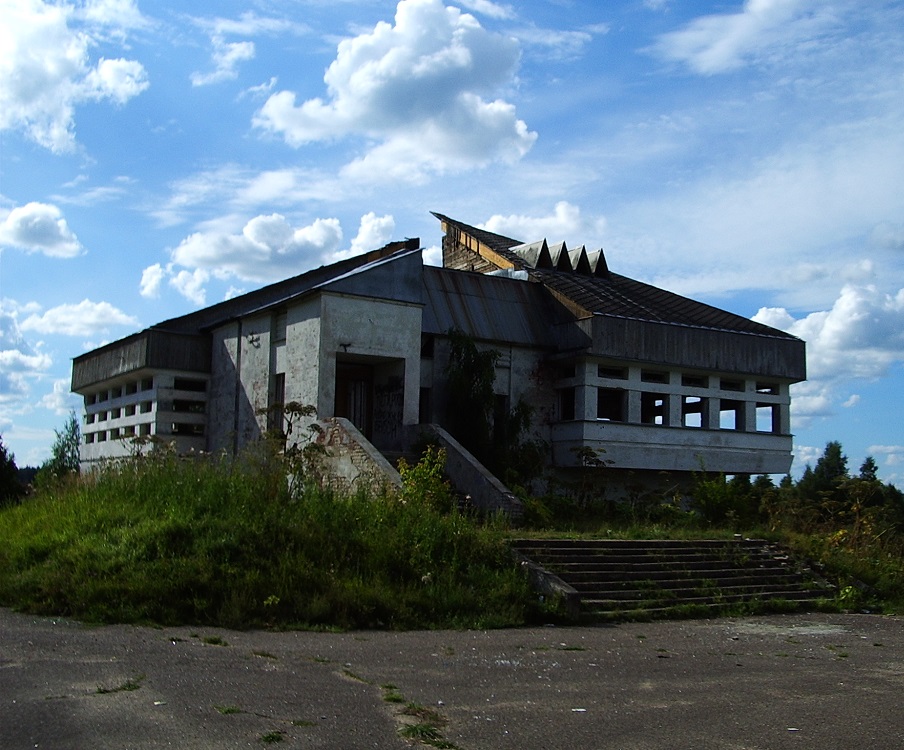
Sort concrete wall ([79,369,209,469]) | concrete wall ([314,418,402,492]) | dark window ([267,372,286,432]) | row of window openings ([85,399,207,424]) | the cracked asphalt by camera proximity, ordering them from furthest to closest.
Result: row of window openings ([85,399,207,424])
concrete wall ([79,369,209,469])
dark window ([267,372,286,432])
concrete wall ([314,418,402,492])
the cracked asphalt

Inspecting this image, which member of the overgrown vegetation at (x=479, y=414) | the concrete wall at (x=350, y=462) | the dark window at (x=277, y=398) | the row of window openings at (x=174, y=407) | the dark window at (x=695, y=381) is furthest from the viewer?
the dark window at (x=695, y=381)

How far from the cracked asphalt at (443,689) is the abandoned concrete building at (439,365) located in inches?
435

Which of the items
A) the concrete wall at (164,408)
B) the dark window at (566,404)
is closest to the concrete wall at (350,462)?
the concrete wall at (164,408)

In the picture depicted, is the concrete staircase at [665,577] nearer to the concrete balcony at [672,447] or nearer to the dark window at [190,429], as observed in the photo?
the concrete balcony at [672,447]

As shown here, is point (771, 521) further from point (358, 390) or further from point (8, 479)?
point (8, 479)

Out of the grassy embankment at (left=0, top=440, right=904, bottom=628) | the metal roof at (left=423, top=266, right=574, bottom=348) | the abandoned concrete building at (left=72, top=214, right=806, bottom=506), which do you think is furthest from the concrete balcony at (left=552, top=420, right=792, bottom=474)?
the grassy embankment at (left=0, top=440, right=904, bottom=628)

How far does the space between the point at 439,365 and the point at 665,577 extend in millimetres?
10004

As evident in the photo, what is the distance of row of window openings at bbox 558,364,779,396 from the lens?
1019 inches

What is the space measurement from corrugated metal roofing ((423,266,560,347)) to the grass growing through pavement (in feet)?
32.4

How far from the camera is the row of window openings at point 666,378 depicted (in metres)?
25.9

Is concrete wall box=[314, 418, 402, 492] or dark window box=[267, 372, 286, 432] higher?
dark window box=[267, 372, 286, 432]

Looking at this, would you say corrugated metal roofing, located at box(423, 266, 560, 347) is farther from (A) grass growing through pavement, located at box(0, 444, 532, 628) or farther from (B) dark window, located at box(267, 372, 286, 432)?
(A) grass growing through pavement, located at box(0, 444, 532, 628)

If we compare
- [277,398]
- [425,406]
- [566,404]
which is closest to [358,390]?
[425,406]

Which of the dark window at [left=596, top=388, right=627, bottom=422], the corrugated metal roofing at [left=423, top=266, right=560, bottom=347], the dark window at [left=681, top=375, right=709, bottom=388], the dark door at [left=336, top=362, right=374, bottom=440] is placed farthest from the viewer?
the dark window at [left=596, top=388, right=627, bottom=422]
